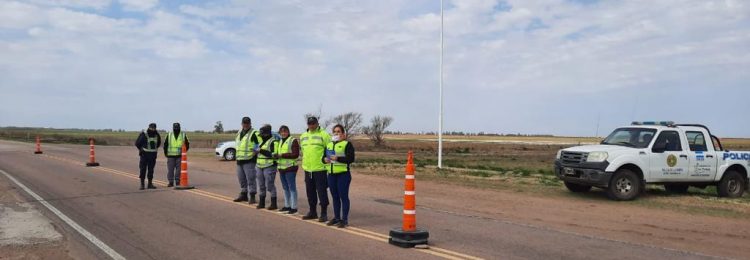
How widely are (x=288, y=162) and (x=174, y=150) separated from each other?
5778 mm

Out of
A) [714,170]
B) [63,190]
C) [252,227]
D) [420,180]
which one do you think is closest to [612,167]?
[714,170]

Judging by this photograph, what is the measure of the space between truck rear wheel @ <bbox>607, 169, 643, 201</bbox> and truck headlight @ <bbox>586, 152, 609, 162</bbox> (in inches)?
18.5

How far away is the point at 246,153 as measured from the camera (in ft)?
39.9

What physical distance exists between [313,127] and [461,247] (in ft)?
10.8

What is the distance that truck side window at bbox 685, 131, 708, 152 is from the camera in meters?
14.6

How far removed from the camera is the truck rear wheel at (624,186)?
44.9ft

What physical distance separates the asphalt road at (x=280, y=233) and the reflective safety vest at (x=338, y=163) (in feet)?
3.03

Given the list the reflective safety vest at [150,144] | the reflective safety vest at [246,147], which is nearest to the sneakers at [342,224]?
the reflective safety vest at [246,147]

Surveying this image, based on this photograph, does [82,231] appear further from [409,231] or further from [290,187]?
→ [409,231]

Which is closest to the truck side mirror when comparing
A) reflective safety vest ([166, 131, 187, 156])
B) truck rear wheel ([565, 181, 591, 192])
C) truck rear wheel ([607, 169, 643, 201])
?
truck rear wheel ([607, 169, 643, 201])

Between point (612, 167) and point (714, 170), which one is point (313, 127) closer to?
point (612, 167)

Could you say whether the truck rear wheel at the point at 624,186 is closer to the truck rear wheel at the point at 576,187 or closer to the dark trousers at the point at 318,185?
the truck rear wheel at the point at 576,187

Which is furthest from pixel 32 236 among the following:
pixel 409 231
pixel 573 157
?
pixel 573 157

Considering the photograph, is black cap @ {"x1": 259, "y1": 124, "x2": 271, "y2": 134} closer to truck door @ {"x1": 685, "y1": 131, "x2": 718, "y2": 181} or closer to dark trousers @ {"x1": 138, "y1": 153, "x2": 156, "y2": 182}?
dark trousers @ {"x1": 138, "y1": 153, "x2": 156, "y2": 182}
